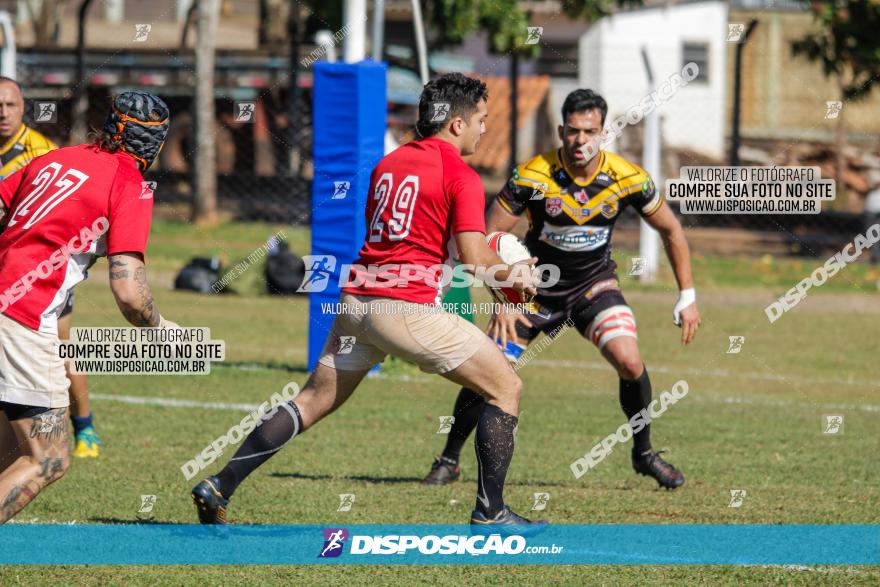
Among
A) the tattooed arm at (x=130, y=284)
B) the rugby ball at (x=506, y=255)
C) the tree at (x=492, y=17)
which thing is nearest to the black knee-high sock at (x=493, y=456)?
the rugby ball at (x=506, y=255)

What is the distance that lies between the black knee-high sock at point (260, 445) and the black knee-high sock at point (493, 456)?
880 mm

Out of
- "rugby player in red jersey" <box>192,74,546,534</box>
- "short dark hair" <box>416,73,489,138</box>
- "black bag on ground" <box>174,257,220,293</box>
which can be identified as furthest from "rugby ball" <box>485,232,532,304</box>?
"black bag on ground" <box>174,257,220,293</box>

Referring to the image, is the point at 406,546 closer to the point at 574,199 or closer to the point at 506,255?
the point at 506,255

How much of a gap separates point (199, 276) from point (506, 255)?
11.2 m

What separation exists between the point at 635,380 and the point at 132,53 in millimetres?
21472

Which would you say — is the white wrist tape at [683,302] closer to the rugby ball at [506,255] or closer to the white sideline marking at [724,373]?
the rugby ball at [506,255]

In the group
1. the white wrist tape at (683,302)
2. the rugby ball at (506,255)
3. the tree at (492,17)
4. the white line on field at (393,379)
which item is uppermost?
the tree at (492,17)

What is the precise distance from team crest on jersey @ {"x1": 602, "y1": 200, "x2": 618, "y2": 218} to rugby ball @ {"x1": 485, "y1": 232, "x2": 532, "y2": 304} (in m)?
1.18

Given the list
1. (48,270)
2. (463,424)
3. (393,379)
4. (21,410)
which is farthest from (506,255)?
(393,379)

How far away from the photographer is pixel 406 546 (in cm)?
584

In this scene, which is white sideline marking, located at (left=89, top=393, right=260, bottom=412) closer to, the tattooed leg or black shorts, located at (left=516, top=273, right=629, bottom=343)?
black shorts, located at (left=516, top=273, right=629, bottom=343)

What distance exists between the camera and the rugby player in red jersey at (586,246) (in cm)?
761

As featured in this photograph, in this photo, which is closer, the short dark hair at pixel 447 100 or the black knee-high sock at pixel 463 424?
the short dark hair at pixel 447 100

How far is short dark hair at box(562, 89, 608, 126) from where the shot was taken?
7.49 metres
